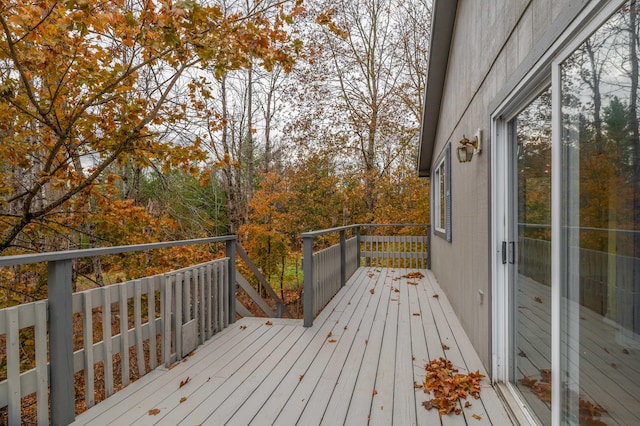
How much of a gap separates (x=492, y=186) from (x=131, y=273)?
522cm

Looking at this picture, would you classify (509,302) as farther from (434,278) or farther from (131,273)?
(131,273)

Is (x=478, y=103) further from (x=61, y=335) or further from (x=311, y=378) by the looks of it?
(x=61, y=335)

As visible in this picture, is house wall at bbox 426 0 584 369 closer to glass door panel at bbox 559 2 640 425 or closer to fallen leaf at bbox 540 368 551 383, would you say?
glass door panel at bbox 559 2 640 425

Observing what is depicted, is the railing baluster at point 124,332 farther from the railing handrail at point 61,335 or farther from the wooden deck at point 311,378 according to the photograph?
the railing handrail at point 61,335

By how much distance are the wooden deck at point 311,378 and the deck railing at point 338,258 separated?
1.15 feet

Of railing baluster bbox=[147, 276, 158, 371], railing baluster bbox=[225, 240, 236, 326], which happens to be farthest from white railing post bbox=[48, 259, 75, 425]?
railing baluster bbox=[225, 240, 236, 326]

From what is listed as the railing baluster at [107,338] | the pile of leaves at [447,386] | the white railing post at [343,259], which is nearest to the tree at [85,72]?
the railing baluster at [107,338]

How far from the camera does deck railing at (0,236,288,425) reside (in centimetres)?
179

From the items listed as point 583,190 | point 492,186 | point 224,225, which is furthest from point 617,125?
point 224,225

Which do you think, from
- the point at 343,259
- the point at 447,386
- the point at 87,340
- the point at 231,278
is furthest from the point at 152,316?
the point at 343,259

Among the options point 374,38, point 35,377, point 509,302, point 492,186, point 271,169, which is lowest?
point 35,377

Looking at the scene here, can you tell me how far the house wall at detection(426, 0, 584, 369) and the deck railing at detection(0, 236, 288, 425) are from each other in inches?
101

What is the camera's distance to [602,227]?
1.24 m

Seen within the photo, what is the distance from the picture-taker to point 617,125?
1161 mm
